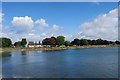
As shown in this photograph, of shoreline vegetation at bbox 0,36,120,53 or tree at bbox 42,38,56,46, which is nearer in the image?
shoreline vegetation at bbox 0,36,120,53

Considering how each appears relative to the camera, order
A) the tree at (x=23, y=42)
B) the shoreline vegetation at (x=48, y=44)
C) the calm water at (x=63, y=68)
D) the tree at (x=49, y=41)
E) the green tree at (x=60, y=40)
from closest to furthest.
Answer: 1. the calm water at (x=63, y=68)
2. the shoreline vegetation at (x=48, y=44)
3. the tree at (x=23, y=42)
4. the tree at (x=49, y=41)
5. the green tree at (x=60, y=40)

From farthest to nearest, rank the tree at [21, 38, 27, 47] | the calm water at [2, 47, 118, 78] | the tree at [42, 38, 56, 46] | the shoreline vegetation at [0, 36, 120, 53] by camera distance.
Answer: the tree at [42, 38, 56, 46] < the tree at [21, 38, 27, 47] < the shoreline vegetation at [0, 36, 120, 53] < the calm water at [2, 47, 118, 78]

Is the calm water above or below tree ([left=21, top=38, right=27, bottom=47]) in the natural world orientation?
below

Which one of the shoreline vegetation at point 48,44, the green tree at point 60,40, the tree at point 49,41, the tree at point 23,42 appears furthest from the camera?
the green tree at point 60,40

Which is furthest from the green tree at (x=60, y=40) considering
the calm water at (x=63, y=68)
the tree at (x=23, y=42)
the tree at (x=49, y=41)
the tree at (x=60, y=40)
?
the calm water at (x=63, y=68)

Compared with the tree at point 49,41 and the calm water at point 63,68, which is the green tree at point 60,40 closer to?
the tree at point 49,41

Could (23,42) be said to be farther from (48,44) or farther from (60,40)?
(60,40)

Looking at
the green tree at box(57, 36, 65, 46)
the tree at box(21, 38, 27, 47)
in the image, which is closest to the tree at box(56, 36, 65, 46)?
the green tree at box(57, 36, 65, 46)

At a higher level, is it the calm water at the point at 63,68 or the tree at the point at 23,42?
the tree at the point at 23,42

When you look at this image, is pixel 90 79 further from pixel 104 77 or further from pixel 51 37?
pixel 51 37

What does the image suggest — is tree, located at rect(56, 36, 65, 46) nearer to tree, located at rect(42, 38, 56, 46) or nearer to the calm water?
tree, located at rect(42, 38, 56, 46)

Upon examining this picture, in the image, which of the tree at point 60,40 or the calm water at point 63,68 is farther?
the tree at point 60,40

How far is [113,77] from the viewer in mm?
25438

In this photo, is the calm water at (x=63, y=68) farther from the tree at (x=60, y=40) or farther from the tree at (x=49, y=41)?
the tree at (x=60, y=40)
